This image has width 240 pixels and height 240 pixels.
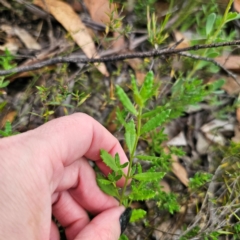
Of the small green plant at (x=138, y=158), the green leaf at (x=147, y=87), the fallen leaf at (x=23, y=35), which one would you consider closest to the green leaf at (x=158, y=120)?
the small green plant at (x=138, y=158)

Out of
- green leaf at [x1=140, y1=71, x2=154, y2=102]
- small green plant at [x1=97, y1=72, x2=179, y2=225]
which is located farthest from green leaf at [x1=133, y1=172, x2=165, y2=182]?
green leaf at [x1=140, y1=71, x2=154, y2=102]

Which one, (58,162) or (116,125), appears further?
(116,125)

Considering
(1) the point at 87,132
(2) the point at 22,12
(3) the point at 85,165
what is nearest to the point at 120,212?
(3) the point at 85,165

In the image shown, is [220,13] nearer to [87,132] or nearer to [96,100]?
[96,100]

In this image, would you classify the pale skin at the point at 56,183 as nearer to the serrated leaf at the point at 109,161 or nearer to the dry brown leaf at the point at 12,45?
the serrated leaf at the point at 109,161

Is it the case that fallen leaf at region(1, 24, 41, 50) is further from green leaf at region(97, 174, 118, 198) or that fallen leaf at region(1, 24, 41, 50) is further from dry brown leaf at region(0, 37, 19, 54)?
green leaf at region(97, 174, 118, 198)

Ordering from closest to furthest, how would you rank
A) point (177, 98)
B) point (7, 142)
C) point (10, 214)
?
point (10, 214), point (7, 142), point (177, 98)

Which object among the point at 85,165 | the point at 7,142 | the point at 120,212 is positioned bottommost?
the point at 120,212
